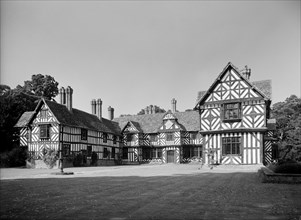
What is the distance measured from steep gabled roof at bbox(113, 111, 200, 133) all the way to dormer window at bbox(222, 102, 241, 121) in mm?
15110

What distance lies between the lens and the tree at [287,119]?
38938mm

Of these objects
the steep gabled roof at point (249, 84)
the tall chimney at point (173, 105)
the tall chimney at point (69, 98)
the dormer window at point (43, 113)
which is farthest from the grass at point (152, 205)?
the tall chimney at point (173, 105)

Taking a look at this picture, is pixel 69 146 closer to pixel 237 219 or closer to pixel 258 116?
pixel 258 116

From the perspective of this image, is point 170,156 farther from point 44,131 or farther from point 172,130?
point 44,131

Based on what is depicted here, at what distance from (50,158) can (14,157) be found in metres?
5.92

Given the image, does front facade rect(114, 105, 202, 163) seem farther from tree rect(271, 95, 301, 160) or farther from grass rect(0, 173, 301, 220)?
grass rect(0, 173, 301, 220)

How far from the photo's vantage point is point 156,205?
7992 millimetres

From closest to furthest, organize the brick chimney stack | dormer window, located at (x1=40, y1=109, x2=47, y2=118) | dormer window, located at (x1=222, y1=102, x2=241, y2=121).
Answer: dormer window, located at (x1=222, y1=102, x2=241, y2=121) < dormer window, located at (x1=40, y1=109, x2=47, y2=118) < the brick chimney stack

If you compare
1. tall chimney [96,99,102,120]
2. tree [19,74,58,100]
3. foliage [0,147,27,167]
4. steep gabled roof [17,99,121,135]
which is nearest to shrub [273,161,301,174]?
steep gabled roof [17,99,121,135]

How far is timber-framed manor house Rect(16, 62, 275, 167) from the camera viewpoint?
2644 centimetres

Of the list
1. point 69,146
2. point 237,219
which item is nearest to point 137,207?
point 237,219

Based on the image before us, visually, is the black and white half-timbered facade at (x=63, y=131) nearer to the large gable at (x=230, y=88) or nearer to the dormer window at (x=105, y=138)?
the dormer window at (x=105, y=138)

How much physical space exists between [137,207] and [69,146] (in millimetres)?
27729

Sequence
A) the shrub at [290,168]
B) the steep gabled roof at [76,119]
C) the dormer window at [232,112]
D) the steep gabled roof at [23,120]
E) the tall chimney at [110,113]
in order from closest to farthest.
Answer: the shrub at [290,168], the dormer window at [232,112], the steep gabled roof at [76,119], the steep gabled roof at [23,120], the tall chimney at [110,113]
